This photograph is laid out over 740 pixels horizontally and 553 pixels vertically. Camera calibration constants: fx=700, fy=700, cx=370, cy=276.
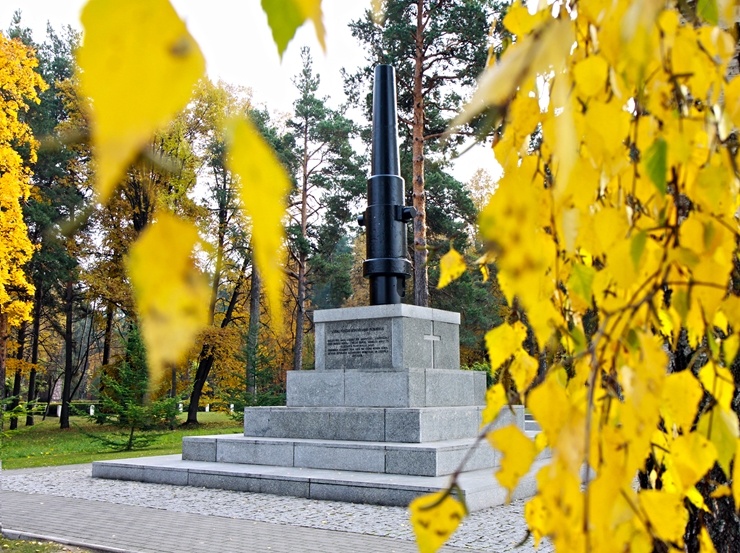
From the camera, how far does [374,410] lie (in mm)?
8852

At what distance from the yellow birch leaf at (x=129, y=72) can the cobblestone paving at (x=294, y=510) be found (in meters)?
5.15

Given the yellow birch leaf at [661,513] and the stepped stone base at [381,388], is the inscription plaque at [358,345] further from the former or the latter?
the yellow birch leaf at [661,513]

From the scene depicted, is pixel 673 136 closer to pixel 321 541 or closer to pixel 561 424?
pixel 561 424

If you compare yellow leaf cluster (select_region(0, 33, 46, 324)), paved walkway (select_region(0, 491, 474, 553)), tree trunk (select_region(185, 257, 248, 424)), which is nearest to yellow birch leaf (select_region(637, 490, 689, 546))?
paved walkway (select_region(0, 491, 474, 553))

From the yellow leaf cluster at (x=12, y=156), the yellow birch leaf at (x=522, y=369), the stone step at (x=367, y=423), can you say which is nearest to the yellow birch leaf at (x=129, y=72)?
the yellow birch leaf at (x=522, y=369)

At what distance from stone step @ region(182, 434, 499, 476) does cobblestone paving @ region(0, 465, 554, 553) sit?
778 millimetres

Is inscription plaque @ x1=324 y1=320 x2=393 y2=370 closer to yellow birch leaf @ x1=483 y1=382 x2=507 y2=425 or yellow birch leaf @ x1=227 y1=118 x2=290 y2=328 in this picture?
yellow birch leaf @ x1=483 y1=382 x2=507 y2=425

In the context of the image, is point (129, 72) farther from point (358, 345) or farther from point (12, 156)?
point (12, 156)

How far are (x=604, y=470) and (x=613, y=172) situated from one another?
15.5 inches

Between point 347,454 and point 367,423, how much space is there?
1.77 feet

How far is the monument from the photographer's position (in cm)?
809

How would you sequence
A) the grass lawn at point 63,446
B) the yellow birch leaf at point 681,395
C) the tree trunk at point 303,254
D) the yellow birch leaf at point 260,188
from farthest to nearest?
the tree trunk at point 303,254
the grass lawn at point 63,446
the yellow birch leaf at point 681,395
the yellow birch leaf at point 260,188

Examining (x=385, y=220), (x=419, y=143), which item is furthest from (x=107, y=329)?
(x=385, y=220)

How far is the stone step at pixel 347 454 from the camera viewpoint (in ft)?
25.7
